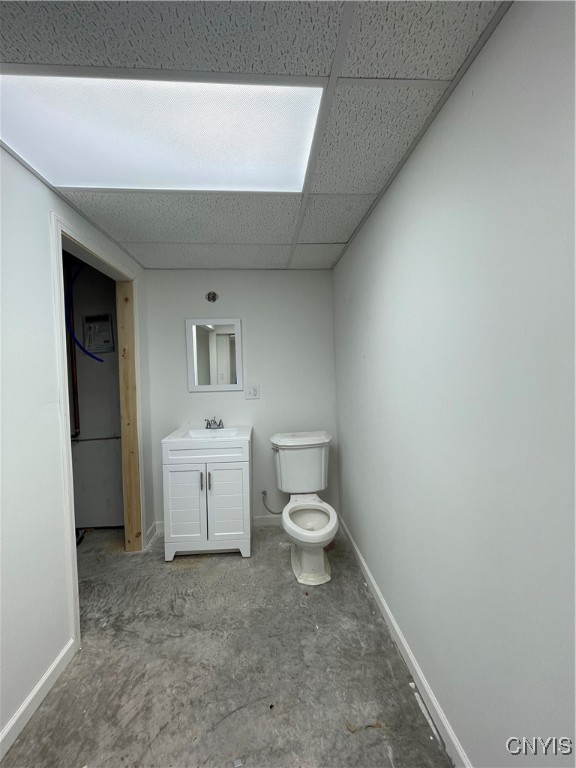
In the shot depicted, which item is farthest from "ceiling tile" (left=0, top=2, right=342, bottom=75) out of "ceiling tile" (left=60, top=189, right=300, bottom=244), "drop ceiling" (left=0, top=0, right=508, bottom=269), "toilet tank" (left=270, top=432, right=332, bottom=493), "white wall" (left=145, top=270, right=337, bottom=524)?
"toilet tank" (left=270, top=432, right=332, bottom=493)

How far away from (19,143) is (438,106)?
150cm

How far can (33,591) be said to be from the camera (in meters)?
1.18

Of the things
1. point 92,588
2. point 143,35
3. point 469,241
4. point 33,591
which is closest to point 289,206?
point 143,35

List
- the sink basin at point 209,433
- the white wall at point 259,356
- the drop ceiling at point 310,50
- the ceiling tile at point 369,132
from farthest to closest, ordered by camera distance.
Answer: the white wall at point 259,356 → the sink basin at point 209,433 → the ceiling tile at point 369,132 → the drop ceiling at point 310,50

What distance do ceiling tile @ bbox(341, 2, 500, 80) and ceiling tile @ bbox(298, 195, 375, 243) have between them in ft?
2.05

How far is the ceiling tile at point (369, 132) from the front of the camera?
3.07ft

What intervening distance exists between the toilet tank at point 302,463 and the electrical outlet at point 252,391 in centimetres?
45

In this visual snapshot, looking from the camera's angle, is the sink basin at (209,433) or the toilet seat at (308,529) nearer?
the toilet seat at (308,529)

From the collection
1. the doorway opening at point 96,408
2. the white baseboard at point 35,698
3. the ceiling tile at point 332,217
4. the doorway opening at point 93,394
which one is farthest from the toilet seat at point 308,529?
the ceiling tile at point 332,217

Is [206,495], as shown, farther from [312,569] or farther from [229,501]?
[312,569]

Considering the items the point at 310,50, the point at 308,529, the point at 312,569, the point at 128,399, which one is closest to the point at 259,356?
the point at 128,399

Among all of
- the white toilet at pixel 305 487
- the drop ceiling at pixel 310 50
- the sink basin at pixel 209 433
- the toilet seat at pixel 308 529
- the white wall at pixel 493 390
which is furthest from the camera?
the sink basin at pixel 209 433

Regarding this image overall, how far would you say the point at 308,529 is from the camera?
1.96 metres

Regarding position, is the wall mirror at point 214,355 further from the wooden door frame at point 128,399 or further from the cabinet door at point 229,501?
the cabinet door at point 229,501
